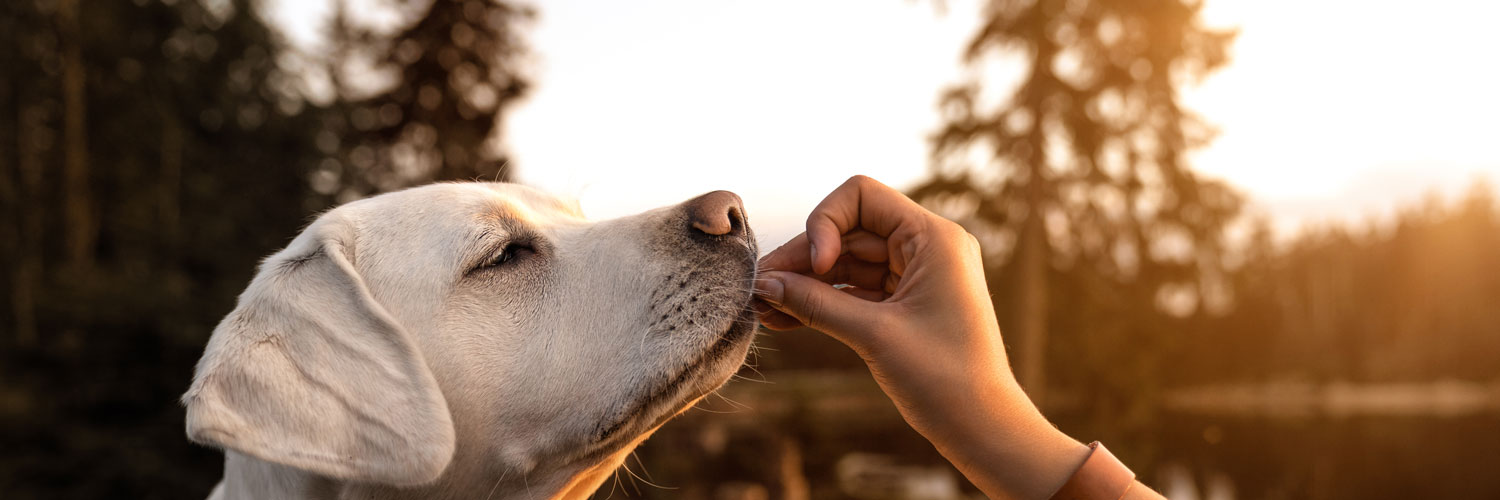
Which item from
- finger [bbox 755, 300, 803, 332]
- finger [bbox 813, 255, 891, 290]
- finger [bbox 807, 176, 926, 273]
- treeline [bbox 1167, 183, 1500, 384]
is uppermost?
finger [bbox 807, 176, 926, 273]

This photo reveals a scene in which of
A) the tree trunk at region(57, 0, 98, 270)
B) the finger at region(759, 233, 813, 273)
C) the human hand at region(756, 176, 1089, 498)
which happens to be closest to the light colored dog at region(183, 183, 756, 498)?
the finger at region(759, 233, 813, 273)

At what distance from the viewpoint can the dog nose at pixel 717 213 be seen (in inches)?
99.4

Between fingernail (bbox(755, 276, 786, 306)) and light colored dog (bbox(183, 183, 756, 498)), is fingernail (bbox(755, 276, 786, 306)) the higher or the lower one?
the higher one

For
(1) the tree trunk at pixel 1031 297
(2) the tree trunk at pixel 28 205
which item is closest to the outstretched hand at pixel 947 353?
(1) the tree trunk at pixel 1031 297

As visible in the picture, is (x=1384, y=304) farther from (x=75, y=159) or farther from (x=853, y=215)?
(x=853, y=215)

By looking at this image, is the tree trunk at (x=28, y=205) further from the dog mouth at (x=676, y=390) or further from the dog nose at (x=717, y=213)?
the dog nose at (x=717, y=213)

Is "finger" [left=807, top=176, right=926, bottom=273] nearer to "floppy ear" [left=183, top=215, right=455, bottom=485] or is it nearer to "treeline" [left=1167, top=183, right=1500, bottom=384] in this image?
"floppy ear" [left=183, top=215, right=455, bottom=485]

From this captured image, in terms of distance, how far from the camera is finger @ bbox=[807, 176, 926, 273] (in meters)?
2.26

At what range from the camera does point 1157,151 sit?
1562 cm

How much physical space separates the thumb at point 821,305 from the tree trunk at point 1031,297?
41.2 ft

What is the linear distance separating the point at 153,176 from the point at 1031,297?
1807 centimetres

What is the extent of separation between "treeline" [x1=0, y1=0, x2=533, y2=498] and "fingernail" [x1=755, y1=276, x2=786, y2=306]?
423 inches

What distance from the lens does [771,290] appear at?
2.39m

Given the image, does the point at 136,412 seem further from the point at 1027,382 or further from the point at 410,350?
the point at 410,350
